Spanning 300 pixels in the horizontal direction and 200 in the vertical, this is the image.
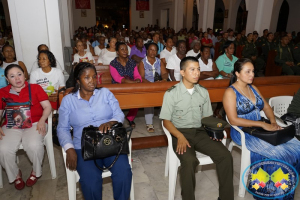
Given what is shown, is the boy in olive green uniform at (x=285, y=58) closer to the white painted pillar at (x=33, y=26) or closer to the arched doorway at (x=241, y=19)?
the white painted pillar at (x=33, y=26)

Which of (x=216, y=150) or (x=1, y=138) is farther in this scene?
(x=1, y=138)

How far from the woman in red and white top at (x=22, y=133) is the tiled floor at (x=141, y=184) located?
0.12m

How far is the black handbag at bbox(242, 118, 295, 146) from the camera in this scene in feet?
6.97

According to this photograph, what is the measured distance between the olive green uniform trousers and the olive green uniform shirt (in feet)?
0.52

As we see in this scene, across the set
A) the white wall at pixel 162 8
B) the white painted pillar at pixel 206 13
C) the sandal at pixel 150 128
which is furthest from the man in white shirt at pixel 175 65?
the white wall at pixel 162 8

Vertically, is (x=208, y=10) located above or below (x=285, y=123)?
above

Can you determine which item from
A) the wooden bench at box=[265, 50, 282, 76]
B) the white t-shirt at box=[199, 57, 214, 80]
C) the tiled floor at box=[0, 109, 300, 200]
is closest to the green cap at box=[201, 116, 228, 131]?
the tiled floor at box=[0, 109, 300, 200]

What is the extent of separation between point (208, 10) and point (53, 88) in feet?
34.0

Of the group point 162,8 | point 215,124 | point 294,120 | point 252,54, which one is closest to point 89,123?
point 215,124

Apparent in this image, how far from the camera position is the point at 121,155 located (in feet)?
6.69

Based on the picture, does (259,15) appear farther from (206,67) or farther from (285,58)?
(206,67)

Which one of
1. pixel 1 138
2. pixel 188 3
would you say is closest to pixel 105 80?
pixel 1 138

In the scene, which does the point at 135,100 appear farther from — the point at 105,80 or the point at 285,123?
the point at 285,123

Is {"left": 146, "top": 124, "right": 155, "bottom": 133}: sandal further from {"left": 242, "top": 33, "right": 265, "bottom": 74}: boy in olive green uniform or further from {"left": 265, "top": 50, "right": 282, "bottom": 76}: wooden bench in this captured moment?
{"left": 242, "top": 33, "right": 265, "bottom": 74}: boy in olive green uniform
